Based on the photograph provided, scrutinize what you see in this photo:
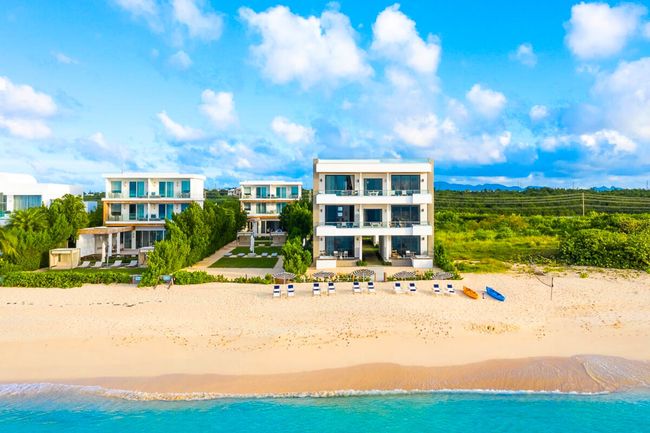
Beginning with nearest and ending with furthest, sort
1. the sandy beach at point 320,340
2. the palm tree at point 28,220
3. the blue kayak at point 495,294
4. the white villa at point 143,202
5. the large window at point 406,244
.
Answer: the sandy beach at point 320,340, the blue kayak at point 495,294, the palm tree at point 28,220, the large window at point 406,244, the white villa at point 143,202

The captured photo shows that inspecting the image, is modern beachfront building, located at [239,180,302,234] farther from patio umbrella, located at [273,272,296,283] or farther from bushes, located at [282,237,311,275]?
patio umbrella, located at [273,272,296,283]

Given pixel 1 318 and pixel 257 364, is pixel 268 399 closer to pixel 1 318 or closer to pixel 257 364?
pixel 257 364

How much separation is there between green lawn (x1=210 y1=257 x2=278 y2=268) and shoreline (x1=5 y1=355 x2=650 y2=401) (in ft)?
61.5

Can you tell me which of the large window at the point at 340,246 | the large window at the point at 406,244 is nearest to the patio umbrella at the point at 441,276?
the large window at the point at 406,244

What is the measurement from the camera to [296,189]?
62.1 m

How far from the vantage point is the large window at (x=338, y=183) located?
114 ft

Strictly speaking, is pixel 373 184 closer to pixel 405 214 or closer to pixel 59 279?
pixel 405 214

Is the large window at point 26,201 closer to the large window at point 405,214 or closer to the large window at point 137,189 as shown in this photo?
the large window at point 137,189

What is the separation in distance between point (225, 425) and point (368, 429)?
14.5 ft

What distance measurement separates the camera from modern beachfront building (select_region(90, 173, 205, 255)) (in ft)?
139

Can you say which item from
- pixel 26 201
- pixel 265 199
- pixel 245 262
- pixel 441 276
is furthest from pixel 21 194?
pixel 441 276

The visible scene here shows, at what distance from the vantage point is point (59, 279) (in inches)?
1054

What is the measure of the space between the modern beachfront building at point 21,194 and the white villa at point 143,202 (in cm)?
548

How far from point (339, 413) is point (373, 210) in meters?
23.0
